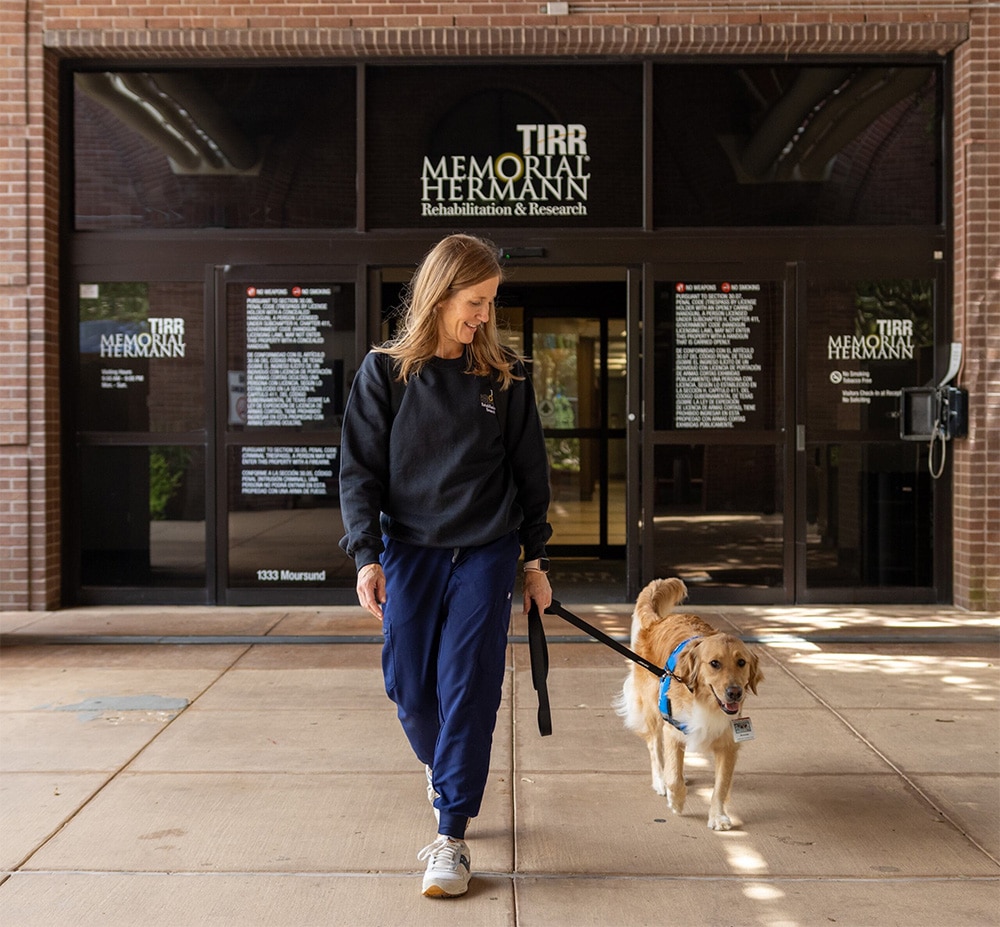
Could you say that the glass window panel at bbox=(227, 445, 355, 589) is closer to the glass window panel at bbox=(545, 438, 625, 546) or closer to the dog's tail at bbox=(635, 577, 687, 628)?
the glass window panel at bbox=(545, 438, 625, 546)

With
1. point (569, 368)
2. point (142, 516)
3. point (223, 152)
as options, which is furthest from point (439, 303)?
point (569, 368)

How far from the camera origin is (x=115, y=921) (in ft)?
11.2

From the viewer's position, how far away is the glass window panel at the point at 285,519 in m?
8.70

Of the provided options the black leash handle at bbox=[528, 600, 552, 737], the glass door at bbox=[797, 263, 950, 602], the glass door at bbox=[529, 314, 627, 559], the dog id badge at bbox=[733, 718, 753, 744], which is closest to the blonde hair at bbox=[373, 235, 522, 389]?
the black leash handle at bbox=[528, 600, 552, 737]

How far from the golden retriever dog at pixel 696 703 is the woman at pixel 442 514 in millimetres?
775

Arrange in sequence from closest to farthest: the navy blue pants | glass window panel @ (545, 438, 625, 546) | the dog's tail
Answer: the navy blue pants
the dog's tail
glass window panel @ (545, 438, 625, 546)

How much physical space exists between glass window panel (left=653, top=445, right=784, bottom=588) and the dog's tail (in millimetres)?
3634

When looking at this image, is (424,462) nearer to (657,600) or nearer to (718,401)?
(657,600)

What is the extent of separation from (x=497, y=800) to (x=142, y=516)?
5.08m

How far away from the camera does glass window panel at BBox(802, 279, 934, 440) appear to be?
865 cm

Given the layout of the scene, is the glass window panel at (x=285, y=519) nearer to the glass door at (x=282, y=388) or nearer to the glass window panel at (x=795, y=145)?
the glass door at (x=282, y=388)

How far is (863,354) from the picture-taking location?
28.5 feet

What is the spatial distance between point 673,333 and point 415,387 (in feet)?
17.0

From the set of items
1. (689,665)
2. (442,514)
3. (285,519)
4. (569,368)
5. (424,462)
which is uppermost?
(569,368)
